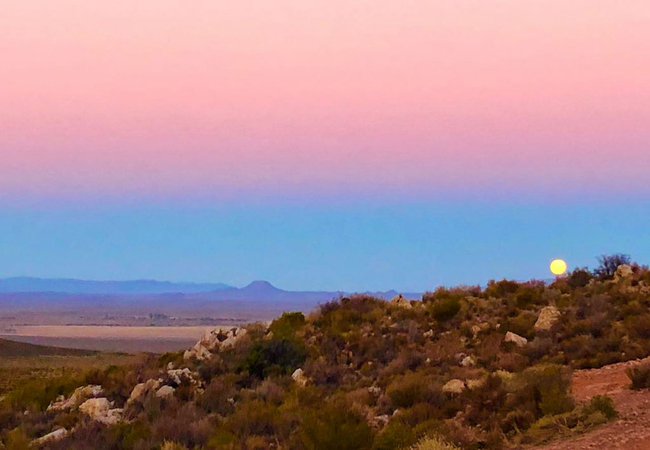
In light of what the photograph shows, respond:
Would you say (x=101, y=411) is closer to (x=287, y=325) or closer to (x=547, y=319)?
(x=287, y=325)

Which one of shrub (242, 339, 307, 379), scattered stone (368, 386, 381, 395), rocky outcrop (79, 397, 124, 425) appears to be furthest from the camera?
shrub (242, 339, 307, 379)

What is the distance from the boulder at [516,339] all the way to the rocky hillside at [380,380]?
0.07 meters

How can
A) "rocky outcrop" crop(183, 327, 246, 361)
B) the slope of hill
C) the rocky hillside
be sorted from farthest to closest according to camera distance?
the slope of hill, "rocky outcrop" crop(183, 327, 246, 361), the rocky hillside

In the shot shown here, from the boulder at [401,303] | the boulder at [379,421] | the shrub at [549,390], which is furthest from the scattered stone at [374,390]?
the boulder at [401,303]

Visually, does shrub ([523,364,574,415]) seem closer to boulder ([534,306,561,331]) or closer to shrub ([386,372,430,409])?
shrub ([386,372,430,409])

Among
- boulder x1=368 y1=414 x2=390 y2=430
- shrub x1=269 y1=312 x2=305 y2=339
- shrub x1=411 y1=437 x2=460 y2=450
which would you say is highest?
shrub x1=269 y1=312 x2=305 y2=339

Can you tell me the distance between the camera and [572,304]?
23141 mm

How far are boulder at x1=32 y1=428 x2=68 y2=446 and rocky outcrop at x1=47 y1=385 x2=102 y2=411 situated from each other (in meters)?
3.51

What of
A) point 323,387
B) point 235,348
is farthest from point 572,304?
point 235,348

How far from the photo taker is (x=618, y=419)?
462 inches

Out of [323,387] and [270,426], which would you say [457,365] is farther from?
[270,426]

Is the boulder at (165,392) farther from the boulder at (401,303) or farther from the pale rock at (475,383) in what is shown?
the boulder at (401,303)

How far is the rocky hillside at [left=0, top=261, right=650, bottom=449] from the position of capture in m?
12.6

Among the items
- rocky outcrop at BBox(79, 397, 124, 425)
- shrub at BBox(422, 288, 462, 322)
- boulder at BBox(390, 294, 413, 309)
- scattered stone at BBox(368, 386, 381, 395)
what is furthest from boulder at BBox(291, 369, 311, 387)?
boulder at BBox(390, 294, 413, 309)
